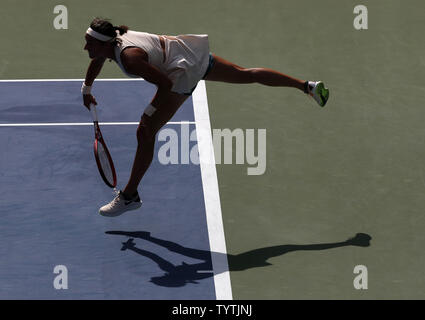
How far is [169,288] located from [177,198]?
205 cm

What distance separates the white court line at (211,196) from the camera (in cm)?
1306

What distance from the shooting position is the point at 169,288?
12883mm

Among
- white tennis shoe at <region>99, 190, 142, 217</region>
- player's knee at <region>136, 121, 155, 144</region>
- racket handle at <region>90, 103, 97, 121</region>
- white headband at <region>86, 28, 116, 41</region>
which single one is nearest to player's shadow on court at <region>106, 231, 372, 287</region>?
white tennis shoe at <region>99, 190, 142, 217</region>

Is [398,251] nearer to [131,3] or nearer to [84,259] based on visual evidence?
[84,259]

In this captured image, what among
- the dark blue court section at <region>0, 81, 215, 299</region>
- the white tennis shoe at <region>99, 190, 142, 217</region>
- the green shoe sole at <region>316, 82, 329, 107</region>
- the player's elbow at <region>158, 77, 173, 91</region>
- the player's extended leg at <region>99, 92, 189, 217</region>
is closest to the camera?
the dark blue court section at <region>0, 81, 215, 299</region>

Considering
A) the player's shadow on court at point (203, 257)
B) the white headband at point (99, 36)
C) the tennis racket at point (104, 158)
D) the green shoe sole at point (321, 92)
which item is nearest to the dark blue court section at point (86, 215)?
the player's shadow on court at point (203, 257)

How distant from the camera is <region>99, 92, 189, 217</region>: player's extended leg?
1392cm

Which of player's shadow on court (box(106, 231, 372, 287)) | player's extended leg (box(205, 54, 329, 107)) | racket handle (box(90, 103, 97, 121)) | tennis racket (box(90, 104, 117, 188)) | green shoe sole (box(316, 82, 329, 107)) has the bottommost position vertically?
player's shadow on court (box(106, 231, 372, 287))

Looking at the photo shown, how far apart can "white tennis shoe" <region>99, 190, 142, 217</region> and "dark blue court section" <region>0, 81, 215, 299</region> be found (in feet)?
0.42

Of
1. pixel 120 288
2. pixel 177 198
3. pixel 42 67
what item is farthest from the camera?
pixel 42 67

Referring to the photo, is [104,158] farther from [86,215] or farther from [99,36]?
[99,36]

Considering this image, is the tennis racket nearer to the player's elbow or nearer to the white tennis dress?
the white tennis dress

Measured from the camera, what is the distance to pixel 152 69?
13.4 m

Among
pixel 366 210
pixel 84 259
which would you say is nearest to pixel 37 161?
pixel 84 259
